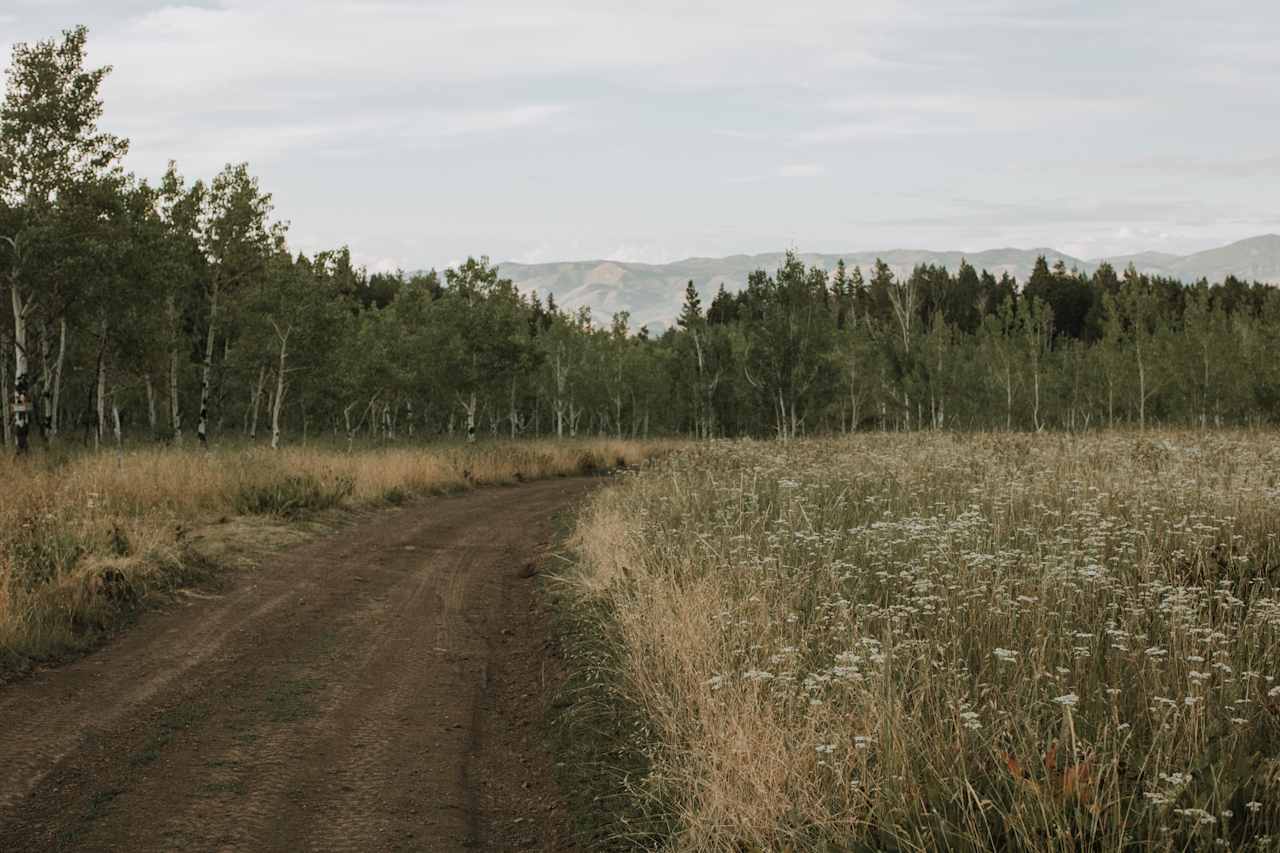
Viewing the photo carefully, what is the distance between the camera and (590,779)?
18.5ft

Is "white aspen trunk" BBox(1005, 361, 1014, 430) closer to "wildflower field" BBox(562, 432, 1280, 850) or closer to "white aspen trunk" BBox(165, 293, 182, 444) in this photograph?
"white aspen trunk" BBox(165, 293, 182, 444)

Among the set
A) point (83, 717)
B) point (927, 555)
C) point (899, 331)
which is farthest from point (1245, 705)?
point (899, 331)

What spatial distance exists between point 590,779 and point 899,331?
3497 inches

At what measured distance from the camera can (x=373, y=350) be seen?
50875 mm

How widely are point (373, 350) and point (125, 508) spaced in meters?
38.2

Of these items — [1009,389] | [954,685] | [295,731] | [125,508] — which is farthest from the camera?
[1009,389]

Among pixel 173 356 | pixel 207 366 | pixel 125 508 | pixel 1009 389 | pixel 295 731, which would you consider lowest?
pixel 295 731

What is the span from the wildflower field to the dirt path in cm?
78

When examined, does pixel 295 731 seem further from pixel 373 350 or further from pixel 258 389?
pixel 373 350

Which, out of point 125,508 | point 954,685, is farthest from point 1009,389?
→ point 954,685

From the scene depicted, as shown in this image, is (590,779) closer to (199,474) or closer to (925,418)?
(199,474)

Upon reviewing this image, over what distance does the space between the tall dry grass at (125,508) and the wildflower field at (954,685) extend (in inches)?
194

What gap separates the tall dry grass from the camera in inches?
346

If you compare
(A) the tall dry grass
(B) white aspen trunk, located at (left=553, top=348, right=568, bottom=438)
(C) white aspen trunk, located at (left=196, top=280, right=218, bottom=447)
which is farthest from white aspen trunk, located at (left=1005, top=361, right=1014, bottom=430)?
(C) white aspen trunk, located at (left=196, top=280, right=218, bottom=447)
